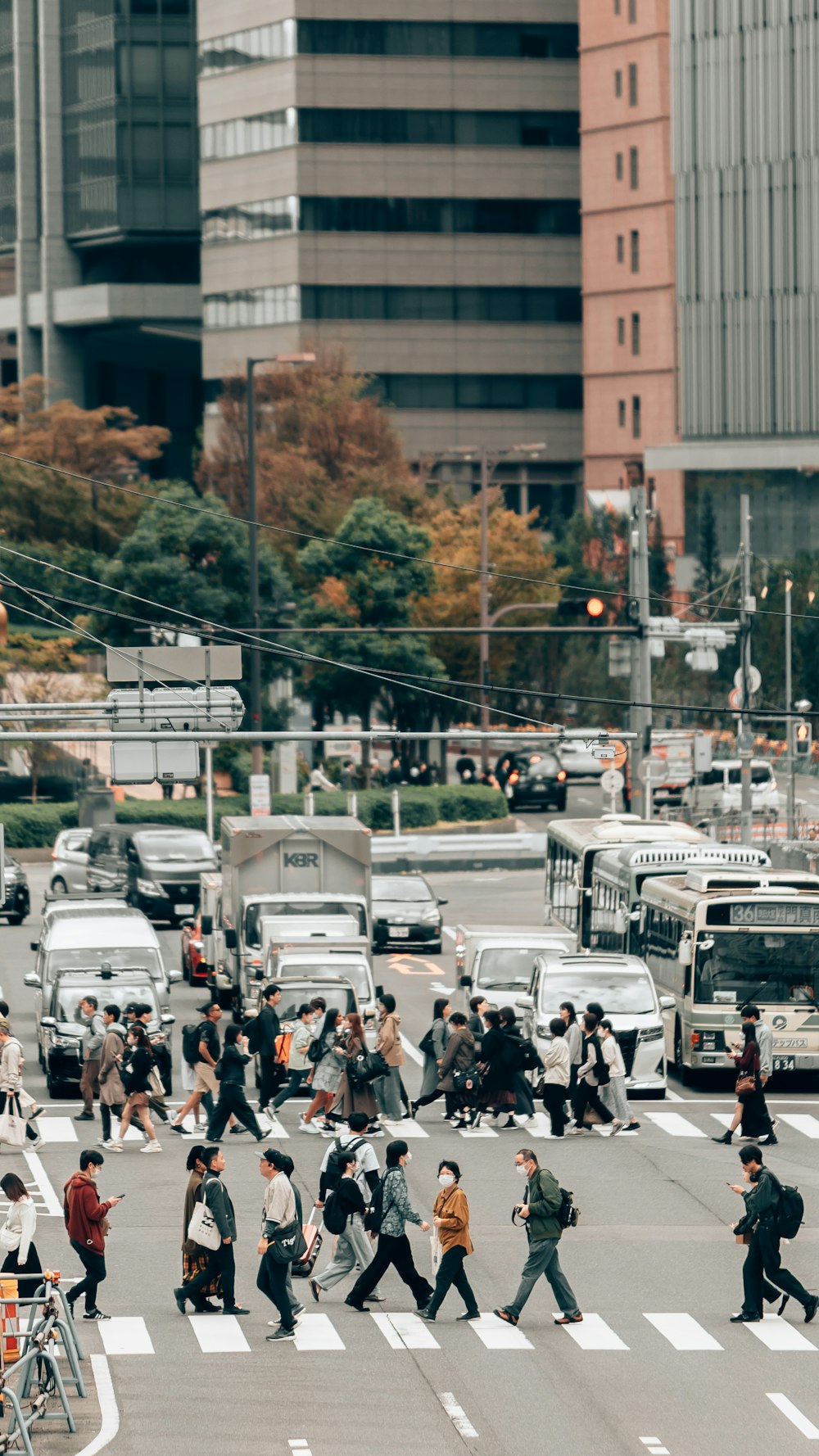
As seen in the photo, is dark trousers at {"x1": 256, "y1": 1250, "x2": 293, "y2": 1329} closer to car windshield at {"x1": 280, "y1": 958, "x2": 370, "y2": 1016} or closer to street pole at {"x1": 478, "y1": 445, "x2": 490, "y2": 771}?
car windshield at {"x1": 280, "y1": 958, "x2": 370, "y2": 1016}

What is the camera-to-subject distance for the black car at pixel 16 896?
46938mm

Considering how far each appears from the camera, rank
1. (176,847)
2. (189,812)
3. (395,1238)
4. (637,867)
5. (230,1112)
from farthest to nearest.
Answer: (189,812) < (176,847) < (637,867) < (230,1112) < (395,1238)

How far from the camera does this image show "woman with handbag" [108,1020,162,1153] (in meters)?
25.3

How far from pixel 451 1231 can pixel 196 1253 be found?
6.46 ft

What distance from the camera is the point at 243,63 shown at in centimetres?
10588

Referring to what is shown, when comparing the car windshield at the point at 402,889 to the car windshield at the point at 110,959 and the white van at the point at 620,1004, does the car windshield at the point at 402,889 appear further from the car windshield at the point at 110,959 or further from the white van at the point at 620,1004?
the white van at the point at 620,1004

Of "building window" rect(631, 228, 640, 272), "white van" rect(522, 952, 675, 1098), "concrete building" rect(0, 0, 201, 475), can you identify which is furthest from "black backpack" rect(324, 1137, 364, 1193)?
"concrete building" rect(0, 0, 201, 475)

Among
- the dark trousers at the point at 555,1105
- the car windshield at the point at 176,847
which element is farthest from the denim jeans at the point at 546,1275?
the car windshield at the point at 176,847

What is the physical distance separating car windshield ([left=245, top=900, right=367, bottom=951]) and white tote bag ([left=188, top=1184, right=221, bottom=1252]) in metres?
16.6

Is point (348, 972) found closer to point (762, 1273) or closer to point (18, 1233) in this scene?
point (762, 1273)

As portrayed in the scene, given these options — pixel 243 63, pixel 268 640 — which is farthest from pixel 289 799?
pixel 243 63

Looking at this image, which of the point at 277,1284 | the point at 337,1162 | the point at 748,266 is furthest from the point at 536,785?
the point at 277,1284

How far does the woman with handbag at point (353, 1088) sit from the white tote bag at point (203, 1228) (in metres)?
6.83

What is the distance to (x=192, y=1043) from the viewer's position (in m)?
26.2
